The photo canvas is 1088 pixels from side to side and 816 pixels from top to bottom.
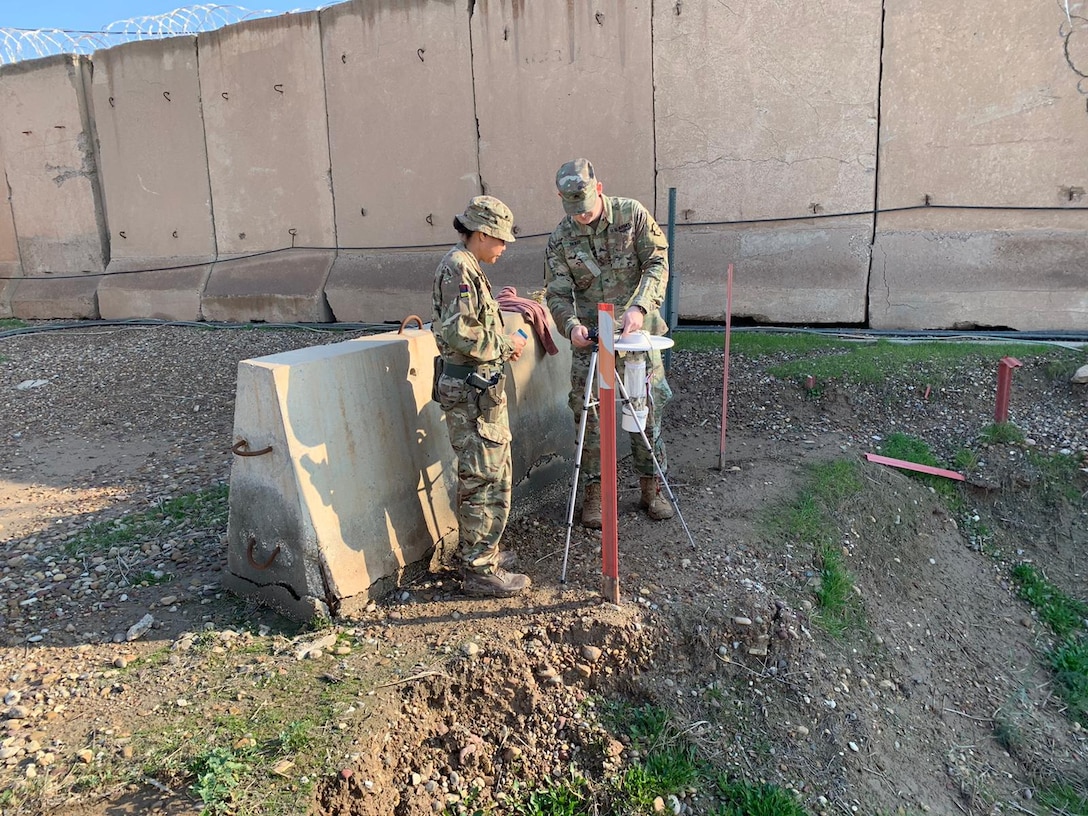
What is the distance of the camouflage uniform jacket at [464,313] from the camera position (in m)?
3.33

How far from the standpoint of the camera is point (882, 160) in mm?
7043

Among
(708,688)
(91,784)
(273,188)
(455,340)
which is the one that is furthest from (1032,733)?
(273,188)

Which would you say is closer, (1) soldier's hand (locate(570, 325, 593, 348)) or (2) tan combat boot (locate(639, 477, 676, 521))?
(1) soldier's hand (locate(570, 325, 593, 348))

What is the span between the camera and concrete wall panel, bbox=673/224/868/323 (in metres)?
7.23

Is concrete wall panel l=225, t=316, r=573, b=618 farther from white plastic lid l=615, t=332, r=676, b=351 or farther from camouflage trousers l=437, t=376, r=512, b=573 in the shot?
white plastic lid l=615, t=332, r=676, b=351

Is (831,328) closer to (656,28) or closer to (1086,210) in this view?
(1086,210)

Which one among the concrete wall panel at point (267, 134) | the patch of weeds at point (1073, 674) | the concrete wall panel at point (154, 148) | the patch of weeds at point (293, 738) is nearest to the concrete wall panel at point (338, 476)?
the patch of weeds at point (293, 738)

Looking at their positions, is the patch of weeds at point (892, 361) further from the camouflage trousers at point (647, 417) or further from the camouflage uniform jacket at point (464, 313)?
the camouflage uniform jacket at point (464, 313)

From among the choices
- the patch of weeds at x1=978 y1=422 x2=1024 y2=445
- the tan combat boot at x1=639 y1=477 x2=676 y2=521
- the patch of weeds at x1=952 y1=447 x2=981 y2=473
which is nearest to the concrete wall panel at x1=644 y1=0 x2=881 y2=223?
the patch of weeds at x1=978 y1=422 x2=1024 y2=445

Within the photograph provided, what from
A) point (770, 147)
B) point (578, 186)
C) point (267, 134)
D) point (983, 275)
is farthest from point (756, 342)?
point (267, 134)

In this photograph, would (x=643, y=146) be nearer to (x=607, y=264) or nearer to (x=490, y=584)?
(x=607, y=264)

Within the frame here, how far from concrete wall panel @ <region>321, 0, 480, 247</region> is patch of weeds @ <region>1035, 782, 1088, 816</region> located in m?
7.38

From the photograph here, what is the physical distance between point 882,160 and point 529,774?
6.31 meters

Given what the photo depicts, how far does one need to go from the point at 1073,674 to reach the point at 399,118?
8143 millimetres
